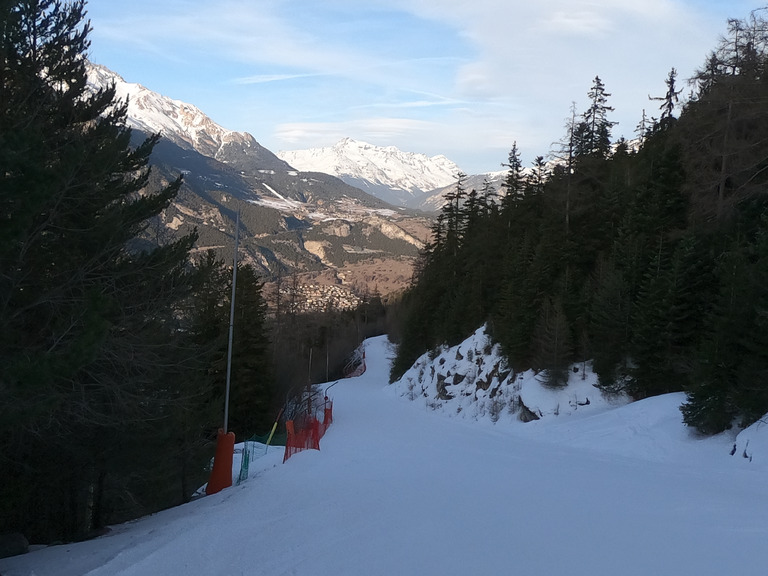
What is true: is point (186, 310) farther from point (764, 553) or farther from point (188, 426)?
point (764, 553)

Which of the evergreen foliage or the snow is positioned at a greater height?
the evergreen foliage

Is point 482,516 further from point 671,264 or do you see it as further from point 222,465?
point 671,264

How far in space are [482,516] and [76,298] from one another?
747 centimetres

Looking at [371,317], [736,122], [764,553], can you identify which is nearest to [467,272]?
[736,122]

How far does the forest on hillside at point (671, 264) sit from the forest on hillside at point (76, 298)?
47.5 feet

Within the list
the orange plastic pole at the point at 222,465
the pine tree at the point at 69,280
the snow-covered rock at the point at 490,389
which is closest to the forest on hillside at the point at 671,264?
the snow-covered rock at the point at 490,389

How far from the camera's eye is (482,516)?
955cm

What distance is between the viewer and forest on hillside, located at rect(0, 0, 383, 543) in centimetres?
920

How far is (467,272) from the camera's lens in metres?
61.6

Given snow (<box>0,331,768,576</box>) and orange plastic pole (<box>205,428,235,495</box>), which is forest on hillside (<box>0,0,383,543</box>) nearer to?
orange plastic pole (<box>205,428,235,495</box>)

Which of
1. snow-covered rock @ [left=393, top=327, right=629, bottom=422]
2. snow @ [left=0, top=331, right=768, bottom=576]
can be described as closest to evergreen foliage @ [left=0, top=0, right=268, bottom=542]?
snow @ [left=0, top=331, right=768, bottom=576]

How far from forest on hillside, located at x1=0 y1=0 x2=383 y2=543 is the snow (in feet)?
7.20

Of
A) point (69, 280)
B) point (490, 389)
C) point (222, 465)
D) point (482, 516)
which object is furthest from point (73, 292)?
point (490, 389)

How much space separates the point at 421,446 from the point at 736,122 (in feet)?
59.4
